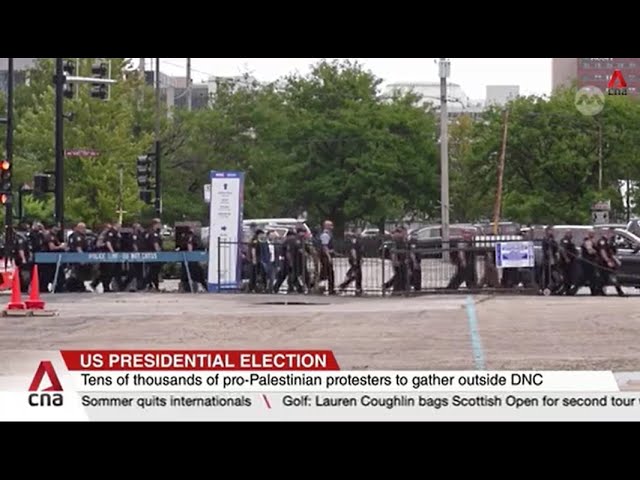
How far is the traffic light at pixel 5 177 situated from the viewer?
3316cm

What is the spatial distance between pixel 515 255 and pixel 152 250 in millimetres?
8462

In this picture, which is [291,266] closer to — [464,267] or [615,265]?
[464,267]

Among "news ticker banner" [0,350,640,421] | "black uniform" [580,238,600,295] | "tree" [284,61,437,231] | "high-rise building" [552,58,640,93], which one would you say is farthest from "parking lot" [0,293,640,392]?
"tree" [284,61,437,231]

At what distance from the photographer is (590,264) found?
103ft

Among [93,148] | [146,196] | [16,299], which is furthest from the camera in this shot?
[93,148]

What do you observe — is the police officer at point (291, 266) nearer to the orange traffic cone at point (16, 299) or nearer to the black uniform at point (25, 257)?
the black uniform at point (25, 257)

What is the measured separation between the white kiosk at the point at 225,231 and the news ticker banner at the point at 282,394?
1798 cm

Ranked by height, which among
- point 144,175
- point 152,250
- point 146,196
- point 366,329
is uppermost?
point 144,175

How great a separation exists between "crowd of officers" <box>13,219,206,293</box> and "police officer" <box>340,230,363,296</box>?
11.8 feet

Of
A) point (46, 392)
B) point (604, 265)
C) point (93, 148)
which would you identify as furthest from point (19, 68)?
point (46, 392)

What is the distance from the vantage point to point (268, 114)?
185 ft
